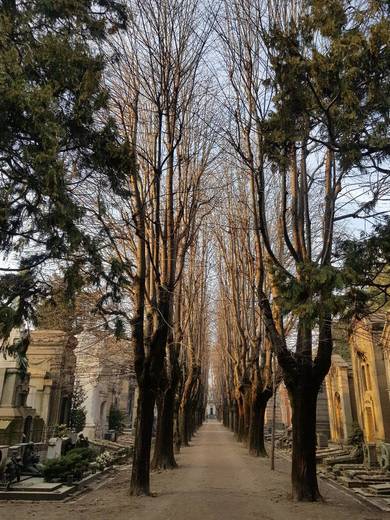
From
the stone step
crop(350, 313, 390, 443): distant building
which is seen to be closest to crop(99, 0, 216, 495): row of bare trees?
the stone step

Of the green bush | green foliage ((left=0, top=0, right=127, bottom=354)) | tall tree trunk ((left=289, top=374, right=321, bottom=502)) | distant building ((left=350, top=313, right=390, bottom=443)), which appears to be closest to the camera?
green foliage ((left=0, top=0, right=127, bottom=354))

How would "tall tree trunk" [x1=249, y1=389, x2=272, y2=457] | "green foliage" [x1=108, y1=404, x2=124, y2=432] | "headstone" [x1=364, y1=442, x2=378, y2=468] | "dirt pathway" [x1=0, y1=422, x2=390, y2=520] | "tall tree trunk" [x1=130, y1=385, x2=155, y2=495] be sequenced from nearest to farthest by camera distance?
"dirt pathway" [x1=0, y1=422, x2=390, y2=520] < "tall tree trunk" [x1=130, y1=385, x2=155, y2=495] < "headstone" [x1=364, y1=442, x2=378, y2=468] < "tall tree trunk" [x1=249, y1=389, x2=272, y2=457] < "green foliage" [x1=108, y1=404, x2=124, y2=432]

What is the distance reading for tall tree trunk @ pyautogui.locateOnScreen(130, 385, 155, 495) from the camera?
1057cm

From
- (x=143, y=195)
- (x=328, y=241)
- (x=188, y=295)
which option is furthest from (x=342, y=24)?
(x=188, y=295)

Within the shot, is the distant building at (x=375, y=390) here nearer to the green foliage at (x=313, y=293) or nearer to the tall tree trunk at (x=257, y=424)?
the tall tree trunk at (x=257, y=424)

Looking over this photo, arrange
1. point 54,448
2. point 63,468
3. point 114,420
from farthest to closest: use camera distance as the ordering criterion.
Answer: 1. point 114,420
2. point 54,448
3. point 63,468

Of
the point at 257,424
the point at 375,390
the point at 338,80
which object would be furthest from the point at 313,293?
the point at 375,390

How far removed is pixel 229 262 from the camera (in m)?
22.6

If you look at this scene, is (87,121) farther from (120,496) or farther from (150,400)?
(120,496)

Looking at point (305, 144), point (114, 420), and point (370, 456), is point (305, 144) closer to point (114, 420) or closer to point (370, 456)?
point (370, 456)

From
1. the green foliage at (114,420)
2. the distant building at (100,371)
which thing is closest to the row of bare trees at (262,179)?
the distant building at (100,371)

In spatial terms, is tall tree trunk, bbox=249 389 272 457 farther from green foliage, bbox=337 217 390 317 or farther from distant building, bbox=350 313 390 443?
green foliage, bbox=337 217 390 317

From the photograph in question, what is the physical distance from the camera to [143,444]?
10.8m

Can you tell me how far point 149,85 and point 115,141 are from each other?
3.91m
